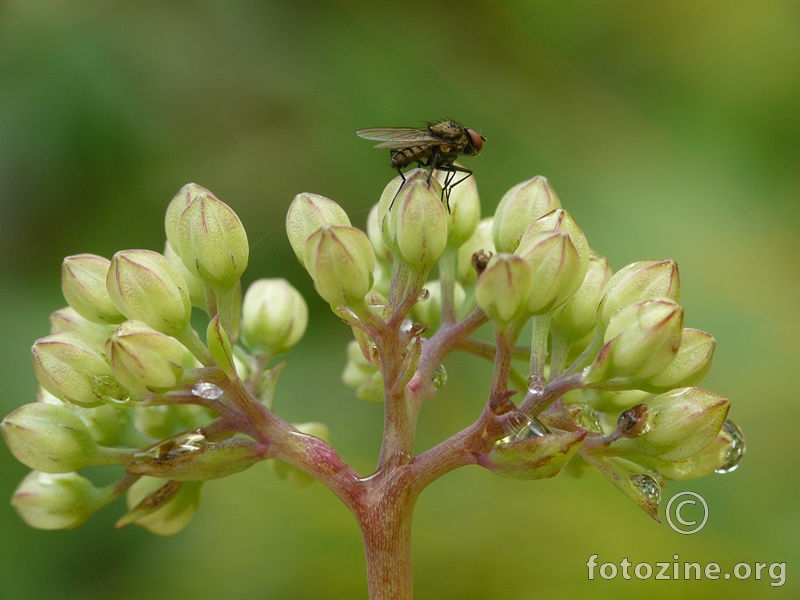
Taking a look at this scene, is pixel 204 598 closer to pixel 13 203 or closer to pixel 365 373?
pixel 365 373

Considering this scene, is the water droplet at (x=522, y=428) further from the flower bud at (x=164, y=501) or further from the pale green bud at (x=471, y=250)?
the flower bud at (x=164, y=501)

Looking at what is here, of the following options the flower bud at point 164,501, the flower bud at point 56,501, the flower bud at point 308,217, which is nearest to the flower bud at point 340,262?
the flower bud at point 308,217

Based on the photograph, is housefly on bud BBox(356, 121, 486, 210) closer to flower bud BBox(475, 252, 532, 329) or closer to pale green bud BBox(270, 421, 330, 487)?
flower bud BBox(475, 252, 532, 329)

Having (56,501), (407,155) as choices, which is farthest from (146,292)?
(407,155)

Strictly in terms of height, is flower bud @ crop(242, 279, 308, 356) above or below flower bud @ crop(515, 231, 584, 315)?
below

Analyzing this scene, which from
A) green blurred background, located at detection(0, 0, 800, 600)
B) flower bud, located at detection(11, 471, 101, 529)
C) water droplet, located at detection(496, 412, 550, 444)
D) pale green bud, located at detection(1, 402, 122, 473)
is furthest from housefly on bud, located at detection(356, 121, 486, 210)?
green blurred background, located at detection(0, 0, 800, 600)

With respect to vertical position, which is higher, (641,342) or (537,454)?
(641,342)

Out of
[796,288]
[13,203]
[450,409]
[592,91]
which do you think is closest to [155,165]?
[13,203]
